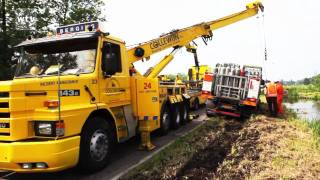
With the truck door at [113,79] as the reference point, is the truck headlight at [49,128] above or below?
below

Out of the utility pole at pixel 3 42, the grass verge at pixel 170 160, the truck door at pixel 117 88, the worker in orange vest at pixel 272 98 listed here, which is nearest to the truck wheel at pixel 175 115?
the grass verge at pixel 170 160

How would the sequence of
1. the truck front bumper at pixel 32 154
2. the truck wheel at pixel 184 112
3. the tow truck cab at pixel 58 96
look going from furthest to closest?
1. the truck wheel at pixel 184 112
2. the tow truck cab at pixel 58 96
3. the truck front bumper at pixel 32 154

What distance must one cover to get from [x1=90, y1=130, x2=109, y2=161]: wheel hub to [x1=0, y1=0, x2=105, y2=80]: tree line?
1451cm

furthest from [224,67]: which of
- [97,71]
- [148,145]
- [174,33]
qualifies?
[97,71]

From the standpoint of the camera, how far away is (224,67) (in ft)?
51.0

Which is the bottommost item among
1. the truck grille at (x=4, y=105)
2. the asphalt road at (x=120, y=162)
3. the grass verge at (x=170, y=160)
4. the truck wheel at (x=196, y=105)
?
the asphalt road at (x=120, y=162)

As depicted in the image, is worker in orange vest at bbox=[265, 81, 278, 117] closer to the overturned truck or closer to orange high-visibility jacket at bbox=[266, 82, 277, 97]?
orange high-visibility jacket at bbox=[266, 82, 277, 97]

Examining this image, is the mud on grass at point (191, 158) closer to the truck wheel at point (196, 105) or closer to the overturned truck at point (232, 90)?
the overturned truck at point (232, 90)

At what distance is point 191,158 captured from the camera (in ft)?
26.2

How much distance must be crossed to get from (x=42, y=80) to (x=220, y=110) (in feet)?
32.1

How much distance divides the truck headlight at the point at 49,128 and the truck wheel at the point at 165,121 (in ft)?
17.6

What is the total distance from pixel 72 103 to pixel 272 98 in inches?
423

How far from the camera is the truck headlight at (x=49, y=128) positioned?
20.7 ft

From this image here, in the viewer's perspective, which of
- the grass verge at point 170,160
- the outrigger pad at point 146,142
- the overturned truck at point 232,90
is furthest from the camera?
the overturned truck at point 232,90
